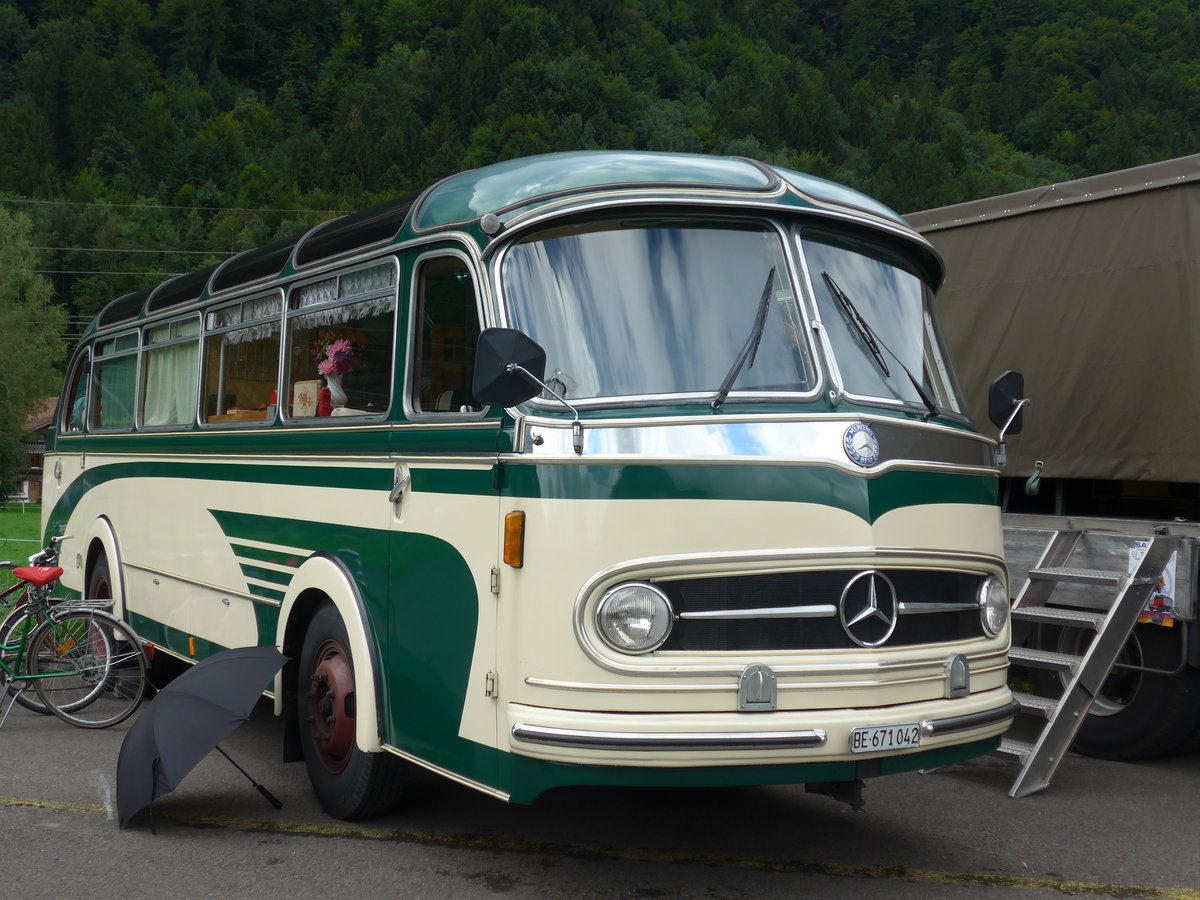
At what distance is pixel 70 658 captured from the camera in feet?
28.2

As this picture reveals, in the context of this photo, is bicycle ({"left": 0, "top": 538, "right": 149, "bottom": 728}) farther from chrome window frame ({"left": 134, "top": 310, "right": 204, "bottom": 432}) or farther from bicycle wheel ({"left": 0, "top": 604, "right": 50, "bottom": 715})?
chrome window frame ({"left": 134, "top": 310, "right": 204, "bottom": 432})

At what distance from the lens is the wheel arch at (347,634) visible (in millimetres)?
5543

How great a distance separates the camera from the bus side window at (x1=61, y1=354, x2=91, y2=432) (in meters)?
10.9

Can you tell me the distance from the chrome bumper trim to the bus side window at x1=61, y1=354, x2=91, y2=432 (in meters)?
7.54

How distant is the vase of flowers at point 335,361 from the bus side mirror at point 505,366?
1758 millimetres

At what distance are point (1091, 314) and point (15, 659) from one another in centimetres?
702

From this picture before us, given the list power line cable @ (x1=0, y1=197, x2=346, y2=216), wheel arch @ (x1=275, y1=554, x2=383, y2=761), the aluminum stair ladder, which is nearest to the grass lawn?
wheel arch @ (x1=275, y1=554, x2=383, y2=761)

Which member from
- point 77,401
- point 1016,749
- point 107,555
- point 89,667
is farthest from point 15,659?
point 1016,749

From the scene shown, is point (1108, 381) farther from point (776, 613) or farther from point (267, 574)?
point (267, 574)

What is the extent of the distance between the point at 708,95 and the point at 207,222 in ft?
150

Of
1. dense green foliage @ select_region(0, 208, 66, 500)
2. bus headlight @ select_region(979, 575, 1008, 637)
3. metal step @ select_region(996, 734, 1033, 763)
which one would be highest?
dense green foliage @ select_region(0, 208, 66, 500)

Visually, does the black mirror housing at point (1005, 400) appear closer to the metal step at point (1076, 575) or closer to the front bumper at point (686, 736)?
the metal step at point (1076, 575)

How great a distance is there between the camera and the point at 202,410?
809 cm

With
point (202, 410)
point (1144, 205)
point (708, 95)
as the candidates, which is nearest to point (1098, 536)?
point (1144, 205)
